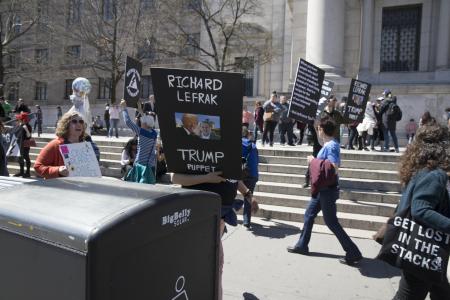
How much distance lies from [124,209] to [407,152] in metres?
2.42

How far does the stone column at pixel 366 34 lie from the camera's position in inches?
797

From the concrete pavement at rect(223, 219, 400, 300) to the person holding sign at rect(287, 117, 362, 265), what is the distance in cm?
13

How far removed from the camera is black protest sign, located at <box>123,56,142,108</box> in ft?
24.6

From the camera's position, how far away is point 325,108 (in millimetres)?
10578

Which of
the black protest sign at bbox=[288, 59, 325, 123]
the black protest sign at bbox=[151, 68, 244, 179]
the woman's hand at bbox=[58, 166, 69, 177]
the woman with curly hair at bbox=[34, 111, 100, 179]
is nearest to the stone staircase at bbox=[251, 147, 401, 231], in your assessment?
the black protest sign at bbox=[288, 59, 325, 123]

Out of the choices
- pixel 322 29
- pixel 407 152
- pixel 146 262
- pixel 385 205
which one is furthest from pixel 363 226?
pixel 322 29

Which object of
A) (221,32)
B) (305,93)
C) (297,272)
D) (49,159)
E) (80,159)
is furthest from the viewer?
(221,32)

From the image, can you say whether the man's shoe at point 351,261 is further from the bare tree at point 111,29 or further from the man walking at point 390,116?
the bare tree at point 111,29

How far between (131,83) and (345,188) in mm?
4564

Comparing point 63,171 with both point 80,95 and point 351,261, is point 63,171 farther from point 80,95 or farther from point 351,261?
point 80,95

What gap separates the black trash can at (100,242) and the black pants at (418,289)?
6.05ft

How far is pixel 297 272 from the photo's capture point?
5.02 metres

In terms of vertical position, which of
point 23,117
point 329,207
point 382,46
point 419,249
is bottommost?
point 329,207

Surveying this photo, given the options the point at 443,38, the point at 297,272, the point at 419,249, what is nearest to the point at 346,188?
the point at 297,272
